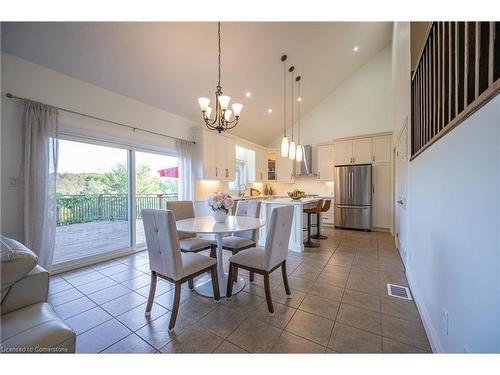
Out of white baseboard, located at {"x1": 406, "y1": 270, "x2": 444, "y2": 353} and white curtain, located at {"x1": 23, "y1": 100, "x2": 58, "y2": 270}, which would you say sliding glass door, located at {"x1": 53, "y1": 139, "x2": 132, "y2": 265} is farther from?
white baseboard, located at {"x1": 406, "y1": 270, "x2": 444, "y2": 353}

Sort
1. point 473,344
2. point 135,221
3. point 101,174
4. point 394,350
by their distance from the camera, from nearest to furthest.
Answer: point 473,344 → point 394,350 → point 101,174 → point 135,221

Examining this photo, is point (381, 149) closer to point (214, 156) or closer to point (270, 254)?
point (214, 156)

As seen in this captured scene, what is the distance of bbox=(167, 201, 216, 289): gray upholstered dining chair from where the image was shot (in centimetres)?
244

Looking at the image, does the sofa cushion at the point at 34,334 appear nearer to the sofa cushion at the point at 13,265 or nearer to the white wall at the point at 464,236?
the sofa cushion at the point at 13,265

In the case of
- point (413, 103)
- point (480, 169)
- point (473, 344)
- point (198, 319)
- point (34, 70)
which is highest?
point (34, 70)

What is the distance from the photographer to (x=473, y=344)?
0.92 meters

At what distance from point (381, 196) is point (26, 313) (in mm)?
6080

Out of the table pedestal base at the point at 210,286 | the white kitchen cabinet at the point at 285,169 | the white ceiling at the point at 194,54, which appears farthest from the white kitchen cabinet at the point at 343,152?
the table pedestal base at the point at 210,286

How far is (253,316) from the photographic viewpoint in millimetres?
1783

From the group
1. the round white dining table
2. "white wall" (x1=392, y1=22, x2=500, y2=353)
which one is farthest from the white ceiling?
"white wall" (x1=392, y1=22, x2=500, y2=353)
